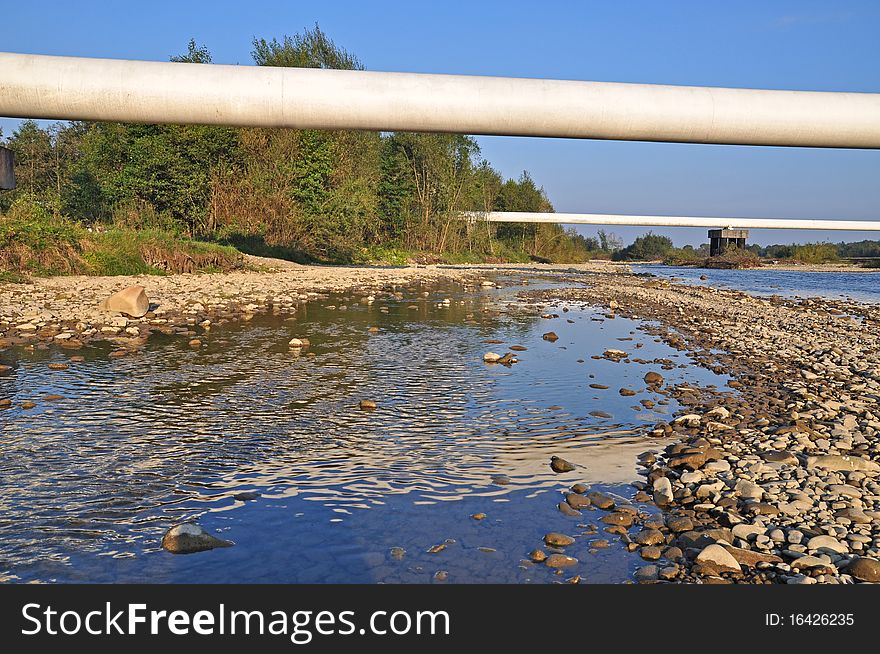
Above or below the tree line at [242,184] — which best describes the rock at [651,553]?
below

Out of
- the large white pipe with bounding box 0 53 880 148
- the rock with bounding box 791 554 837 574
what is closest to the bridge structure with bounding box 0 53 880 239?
the large white pipe with bounding box 0 53 880 148

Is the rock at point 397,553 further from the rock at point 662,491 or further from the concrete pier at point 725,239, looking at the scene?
the concrete pier at point 725,239

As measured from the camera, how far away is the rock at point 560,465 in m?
4.91

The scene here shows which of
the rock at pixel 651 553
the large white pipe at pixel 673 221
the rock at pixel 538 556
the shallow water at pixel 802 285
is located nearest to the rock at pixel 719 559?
the rock at pixel 651 553

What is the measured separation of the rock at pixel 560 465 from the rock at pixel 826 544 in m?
1.72

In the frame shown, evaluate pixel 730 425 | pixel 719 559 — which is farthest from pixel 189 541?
pixel 730 425

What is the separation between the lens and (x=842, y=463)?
4.83 meters

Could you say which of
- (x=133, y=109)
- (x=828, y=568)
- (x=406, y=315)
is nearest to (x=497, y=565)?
(x=828, y=568)

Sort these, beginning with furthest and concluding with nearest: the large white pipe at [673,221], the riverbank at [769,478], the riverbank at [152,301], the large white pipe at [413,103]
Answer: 1. the large white pipe at [673,221]
2. the riverbank at [152,301]
3. the large white pipe at [413,103]
4. the riverbank at [769,478]

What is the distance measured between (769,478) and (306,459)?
3.38 m

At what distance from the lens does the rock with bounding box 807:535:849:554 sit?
3.46m

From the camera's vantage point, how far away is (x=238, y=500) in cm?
420

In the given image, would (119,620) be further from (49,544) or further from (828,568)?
(828,568)

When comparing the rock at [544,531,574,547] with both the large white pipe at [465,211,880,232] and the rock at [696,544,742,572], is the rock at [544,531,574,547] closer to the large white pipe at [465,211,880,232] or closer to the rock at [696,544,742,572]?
the rock at [696,544,742,572]
